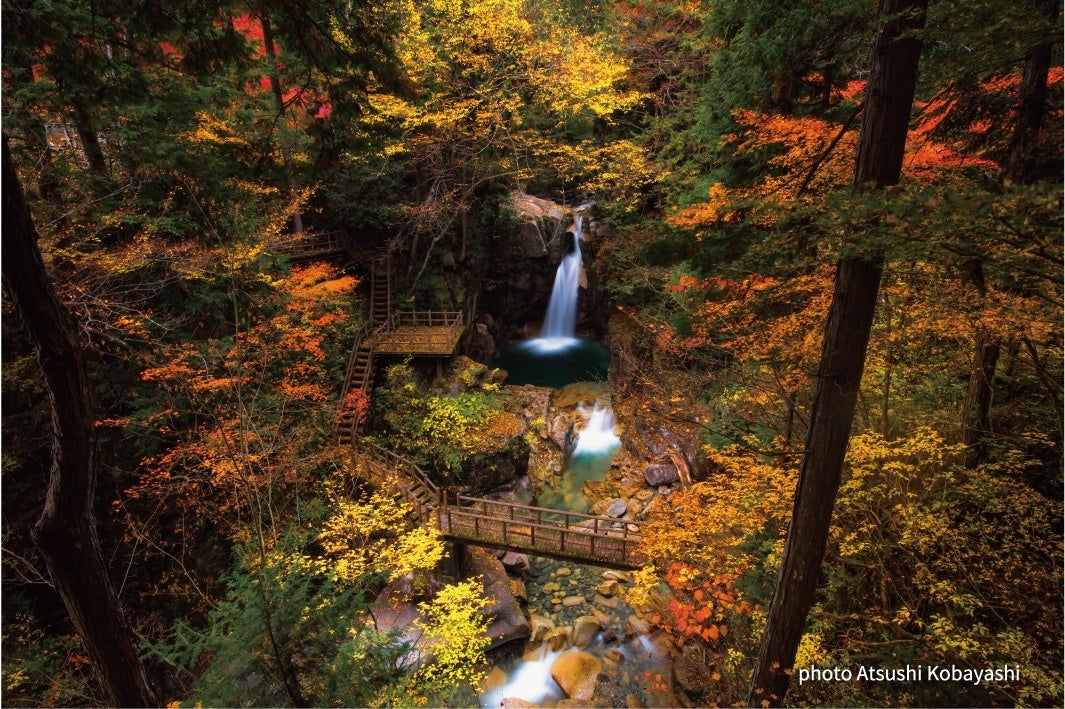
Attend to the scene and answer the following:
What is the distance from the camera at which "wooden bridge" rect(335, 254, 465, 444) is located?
41.9ft

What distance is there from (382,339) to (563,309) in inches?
460

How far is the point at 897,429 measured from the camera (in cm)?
651

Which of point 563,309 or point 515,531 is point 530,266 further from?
point 515,531

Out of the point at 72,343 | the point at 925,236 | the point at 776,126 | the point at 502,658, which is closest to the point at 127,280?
the point at 72,343

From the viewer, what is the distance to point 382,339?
48.8 feet

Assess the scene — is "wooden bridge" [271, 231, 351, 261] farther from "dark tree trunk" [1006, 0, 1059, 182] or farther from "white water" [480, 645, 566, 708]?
"dark tree trunk" [1006, 0, 1059, 182]

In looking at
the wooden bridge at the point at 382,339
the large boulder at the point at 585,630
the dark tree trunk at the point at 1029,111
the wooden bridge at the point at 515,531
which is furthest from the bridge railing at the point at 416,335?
the dark tree trunk at the point at 1029,111

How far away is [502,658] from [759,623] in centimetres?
553

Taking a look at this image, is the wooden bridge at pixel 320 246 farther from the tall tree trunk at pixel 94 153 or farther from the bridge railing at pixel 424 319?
the tall tree trunk at pixel 94 153

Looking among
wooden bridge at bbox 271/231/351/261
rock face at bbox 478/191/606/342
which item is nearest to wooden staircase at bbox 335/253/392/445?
wooden bridge at bbox 271/231/351/261

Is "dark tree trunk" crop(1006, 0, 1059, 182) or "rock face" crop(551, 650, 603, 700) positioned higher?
"dark tree trunk" crop(1006, 0, 1059, 182)

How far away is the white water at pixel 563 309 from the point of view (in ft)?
78.5

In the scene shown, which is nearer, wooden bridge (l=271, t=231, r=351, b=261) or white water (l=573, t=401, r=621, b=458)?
wooden bridge (l=271, t=231, r=351, b=261)

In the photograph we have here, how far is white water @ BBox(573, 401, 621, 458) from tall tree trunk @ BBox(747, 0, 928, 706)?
38.0 ft
